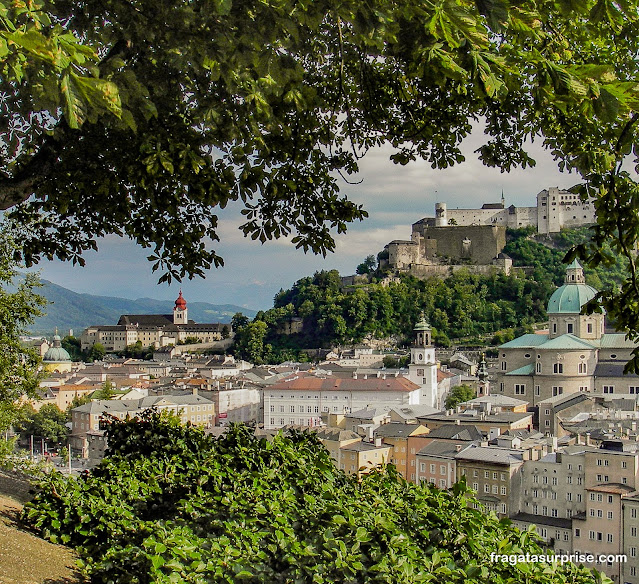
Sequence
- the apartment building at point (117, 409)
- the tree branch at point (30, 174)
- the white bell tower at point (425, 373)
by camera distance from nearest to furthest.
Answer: the tree branch at point (30, 174), the apartment building at point (117, 409), the white bell tower at point (425, 373)

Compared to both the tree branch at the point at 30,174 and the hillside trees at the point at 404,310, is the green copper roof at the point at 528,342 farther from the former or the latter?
the tree branch at the point at 30,174

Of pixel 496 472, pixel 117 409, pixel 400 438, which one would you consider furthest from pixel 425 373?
pixel 496 472

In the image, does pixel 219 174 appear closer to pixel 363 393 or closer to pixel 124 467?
pixel 124 467

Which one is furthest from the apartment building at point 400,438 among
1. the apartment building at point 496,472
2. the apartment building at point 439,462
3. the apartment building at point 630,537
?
the apartment building at point 630,537

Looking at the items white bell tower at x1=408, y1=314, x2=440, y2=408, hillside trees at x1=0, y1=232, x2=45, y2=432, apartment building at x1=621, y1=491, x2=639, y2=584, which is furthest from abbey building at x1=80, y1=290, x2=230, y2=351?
hillside trees at x1=0, y1=232, x2=45, y2=432

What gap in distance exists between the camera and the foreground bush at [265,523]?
3.43 metres

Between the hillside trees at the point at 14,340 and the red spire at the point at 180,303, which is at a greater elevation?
the red spire at the point at 180,303

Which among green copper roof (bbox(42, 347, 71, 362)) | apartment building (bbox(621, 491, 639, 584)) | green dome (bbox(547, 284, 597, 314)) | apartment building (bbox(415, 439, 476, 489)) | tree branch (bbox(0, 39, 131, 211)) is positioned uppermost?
green dome (bbox(547, 284, 597, 314))

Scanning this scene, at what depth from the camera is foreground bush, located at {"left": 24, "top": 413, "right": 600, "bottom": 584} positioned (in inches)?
135

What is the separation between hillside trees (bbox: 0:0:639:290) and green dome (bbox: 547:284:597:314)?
45558 millimetres

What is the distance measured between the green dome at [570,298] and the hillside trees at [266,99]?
1794 inches

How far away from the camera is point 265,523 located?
13.0ft

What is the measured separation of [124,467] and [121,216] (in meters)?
2.05

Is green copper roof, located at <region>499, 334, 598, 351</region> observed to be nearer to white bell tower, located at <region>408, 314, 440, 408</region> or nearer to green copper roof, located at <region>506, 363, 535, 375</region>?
green copper roof, located at <region>506, 363, 535, 375</region>
